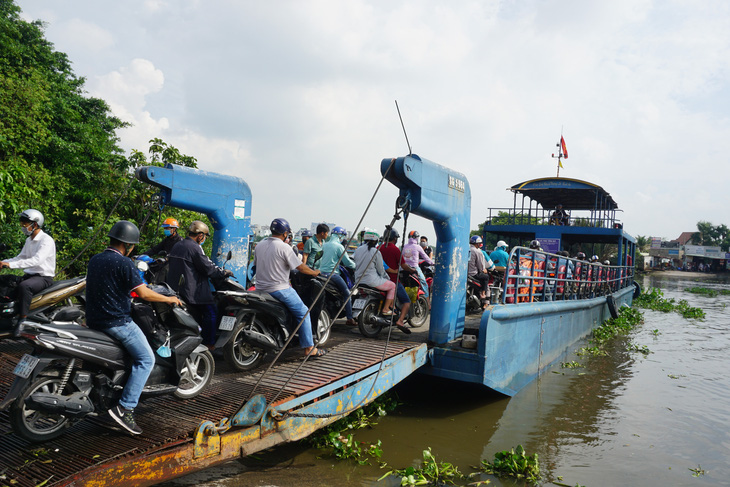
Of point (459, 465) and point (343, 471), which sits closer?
point (343, 471)

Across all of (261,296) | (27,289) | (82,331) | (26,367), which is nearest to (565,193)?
(261,296)

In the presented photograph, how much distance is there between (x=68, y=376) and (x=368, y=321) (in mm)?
3963

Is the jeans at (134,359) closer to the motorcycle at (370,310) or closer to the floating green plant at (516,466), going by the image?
the floating green plant at (516,466)

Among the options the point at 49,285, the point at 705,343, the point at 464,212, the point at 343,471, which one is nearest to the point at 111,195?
the point at 49,285

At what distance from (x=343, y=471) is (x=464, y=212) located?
368 cm

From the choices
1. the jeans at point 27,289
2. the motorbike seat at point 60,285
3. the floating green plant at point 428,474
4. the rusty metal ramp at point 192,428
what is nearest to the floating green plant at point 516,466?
the floating green plant at point 428,474

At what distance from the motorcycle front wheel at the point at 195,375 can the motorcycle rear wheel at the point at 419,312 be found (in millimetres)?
4229

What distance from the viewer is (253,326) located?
511 centimetres

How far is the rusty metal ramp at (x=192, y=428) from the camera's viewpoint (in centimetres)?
296

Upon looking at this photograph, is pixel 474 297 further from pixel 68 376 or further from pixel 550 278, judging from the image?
pixel 68 376

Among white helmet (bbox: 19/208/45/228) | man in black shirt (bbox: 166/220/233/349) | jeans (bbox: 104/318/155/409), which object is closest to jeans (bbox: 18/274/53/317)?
white helmet (bbox: 19/208/45/228)

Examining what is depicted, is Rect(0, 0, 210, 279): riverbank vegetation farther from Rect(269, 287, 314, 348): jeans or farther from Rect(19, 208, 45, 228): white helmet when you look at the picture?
Rect(269, 287, 314, 348): jeans

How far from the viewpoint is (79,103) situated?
23047mm

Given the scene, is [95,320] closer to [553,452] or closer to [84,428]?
[84,428]
